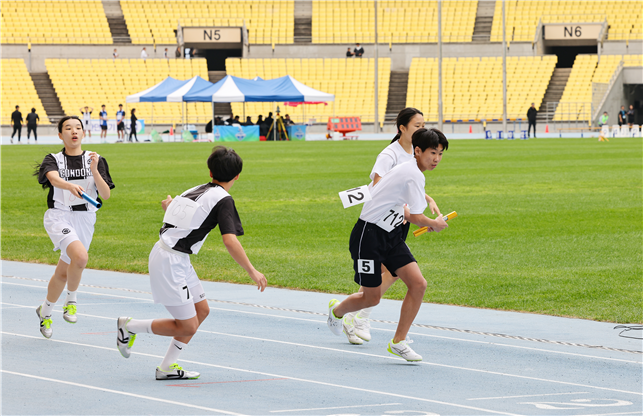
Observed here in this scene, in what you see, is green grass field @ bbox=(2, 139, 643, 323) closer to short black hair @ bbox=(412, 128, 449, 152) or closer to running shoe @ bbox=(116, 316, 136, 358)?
short black hair @ bbox=(412, 128, 449, 152)

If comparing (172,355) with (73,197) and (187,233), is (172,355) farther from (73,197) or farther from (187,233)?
(73,197)

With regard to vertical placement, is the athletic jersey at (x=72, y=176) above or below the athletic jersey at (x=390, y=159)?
below

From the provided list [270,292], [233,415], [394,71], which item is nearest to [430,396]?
[233,415]

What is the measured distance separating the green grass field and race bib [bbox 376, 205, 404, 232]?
2690mm

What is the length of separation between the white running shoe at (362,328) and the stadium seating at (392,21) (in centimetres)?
5652

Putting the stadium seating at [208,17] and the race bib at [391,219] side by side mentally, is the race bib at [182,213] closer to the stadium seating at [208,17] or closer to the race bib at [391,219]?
the race bib at [391,219]

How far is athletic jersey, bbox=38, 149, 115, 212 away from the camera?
289 inches

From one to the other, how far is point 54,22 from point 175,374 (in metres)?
61.2

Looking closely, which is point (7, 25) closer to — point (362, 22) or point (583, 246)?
point (362, 22)

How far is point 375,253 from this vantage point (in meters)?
6.38

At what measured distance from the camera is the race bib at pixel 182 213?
5457mm

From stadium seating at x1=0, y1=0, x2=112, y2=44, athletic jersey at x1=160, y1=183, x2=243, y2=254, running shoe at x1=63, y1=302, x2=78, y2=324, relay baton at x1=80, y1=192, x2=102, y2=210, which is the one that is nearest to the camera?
athletic jersey at x1=160, y1=183, x2=243, y2=254

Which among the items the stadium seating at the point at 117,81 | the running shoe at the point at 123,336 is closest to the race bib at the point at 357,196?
the running shoe at the point at 123,336


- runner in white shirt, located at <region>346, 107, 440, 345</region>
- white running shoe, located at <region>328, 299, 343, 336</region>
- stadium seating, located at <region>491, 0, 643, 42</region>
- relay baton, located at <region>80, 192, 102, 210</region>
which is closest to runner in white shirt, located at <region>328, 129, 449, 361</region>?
runner in white shirt, located at <region>346, 107, 440, 345</region>
